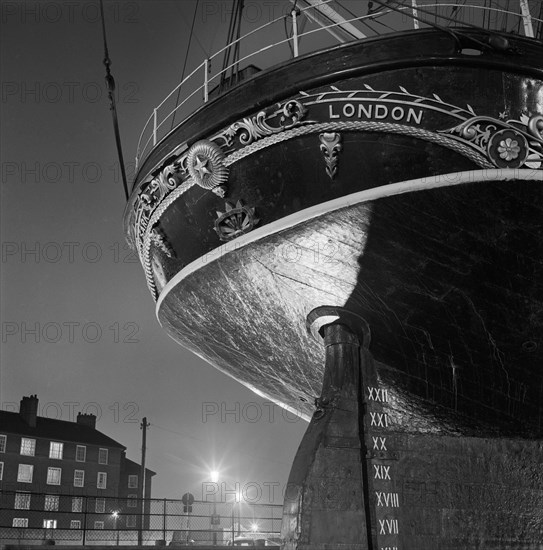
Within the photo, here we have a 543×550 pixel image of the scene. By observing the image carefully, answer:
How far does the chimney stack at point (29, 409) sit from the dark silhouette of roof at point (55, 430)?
20 centimetres

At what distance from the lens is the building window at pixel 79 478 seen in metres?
35.6

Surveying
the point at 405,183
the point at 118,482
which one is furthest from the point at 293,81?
the point at 118,482

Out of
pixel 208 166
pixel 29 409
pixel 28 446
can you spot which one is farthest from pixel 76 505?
pixel 208 166

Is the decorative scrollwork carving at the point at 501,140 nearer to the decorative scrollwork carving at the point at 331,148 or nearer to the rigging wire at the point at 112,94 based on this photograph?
the decorative scrollwork carving at the point at 331,148

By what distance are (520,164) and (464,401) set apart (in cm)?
250

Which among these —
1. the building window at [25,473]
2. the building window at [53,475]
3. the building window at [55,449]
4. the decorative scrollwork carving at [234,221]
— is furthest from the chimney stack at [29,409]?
the decorative scrollwork carving at [234,221]

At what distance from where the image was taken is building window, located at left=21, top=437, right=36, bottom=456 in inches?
1358

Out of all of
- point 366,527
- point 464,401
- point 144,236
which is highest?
point 144,236

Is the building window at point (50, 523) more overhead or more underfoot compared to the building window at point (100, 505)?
more underfoot

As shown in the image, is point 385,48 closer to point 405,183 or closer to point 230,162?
point 405,183

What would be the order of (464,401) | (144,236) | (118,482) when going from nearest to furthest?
1. (464,401)
2. (144,236)
3. (118,482)

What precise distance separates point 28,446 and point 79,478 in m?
3.35

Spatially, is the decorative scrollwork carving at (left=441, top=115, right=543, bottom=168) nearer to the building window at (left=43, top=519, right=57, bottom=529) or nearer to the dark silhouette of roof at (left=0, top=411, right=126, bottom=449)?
the building window at (left=43, top=519, right=57, bottom=529)

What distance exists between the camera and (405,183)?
5.04 m
